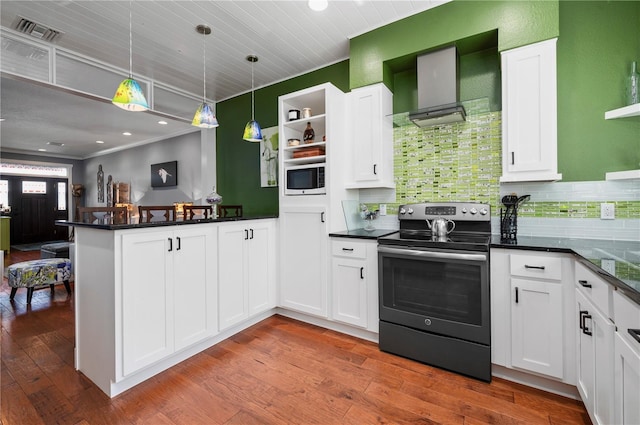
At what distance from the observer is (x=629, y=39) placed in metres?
1.97

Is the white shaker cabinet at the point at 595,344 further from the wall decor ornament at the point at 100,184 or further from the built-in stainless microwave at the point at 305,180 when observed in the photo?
the wall decor ornament at the point at 100,184

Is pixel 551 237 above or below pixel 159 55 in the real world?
below

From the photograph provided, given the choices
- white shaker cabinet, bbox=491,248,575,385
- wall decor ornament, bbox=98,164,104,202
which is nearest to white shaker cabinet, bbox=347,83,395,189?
white shaker cabinet, bbox=491,248,575,385

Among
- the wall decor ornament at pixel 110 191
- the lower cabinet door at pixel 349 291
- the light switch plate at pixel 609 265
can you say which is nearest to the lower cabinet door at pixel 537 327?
the light switch plate at pixel 609 265

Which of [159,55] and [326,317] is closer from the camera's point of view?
[326,317]

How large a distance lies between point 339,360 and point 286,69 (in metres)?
3.21

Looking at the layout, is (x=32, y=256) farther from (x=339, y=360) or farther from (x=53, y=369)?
(x=339, y=360)

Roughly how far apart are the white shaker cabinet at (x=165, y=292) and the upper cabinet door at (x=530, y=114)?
2.39 metres

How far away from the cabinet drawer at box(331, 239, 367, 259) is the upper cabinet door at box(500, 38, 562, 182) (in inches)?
47.2

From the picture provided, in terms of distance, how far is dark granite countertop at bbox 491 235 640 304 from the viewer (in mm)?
1008

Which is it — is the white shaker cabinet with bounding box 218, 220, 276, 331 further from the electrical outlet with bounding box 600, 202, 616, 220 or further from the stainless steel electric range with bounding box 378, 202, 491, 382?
the electrical outlet with bounding box 600, 202, 616, 220

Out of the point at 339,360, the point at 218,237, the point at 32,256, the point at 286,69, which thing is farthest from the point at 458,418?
the point at 32,256

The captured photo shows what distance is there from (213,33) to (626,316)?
11.3 ft

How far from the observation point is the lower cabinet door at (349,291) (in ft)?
8.08
